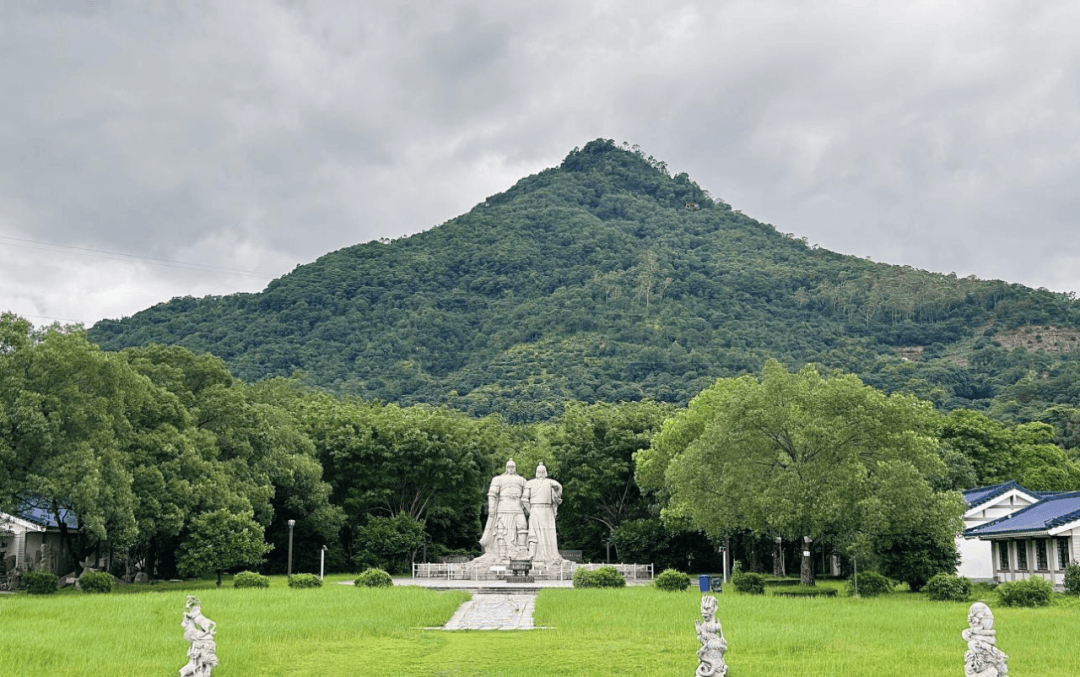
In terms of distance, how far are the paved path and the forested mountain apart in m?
47.6

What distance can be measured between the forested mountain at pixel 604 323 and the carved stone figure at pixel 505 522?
111 ft

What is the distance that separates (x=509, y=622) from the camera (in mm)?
22219

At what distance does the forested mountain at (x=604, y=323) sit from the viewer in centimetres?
8562

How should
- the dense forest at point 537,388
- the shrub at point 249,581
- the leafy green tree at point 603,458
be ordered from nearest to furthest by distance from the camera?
the dense forest at point 537,388 → the shrub at point 249,581 → the leafy green tree at point 603,458

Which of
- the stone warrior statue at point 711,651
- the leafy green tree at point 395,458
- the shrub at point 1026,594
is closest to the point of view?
the stone warrior statue at point 711,651

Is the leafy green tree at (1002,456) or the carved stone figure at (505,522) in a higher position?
the leafy green tree at (1002,456)

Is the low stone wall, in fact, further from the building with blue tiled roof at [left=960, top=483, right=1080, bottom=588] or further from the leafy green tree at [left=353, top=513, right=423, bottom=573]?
the building with blue tiled roof at [left=960, top=483, right=1080, bottom=588]

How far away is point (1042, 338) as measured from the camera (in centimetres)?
9594

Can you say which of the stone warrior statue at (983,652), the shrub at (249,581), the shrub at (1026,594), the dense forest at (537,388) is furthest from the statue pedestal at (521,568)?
the stone warrior statue at (983,652)

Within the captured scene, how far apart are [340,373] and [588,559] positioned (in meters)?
48.1

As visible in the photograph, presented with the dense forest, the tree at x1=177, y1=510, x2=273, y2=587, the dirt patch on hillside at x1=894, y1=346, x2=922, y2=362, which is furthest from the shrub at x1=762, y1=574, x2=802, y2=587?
the dirt patch on hillside at x1=894, y1=346, x2=922, y2=362

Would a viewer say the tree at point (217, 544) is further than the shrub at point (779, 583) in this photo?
No

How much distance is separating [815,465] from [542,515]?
1438 cm

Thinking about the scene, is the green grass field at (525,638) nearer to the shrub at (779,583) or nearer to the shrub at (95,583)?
the shrub at (95,583)
